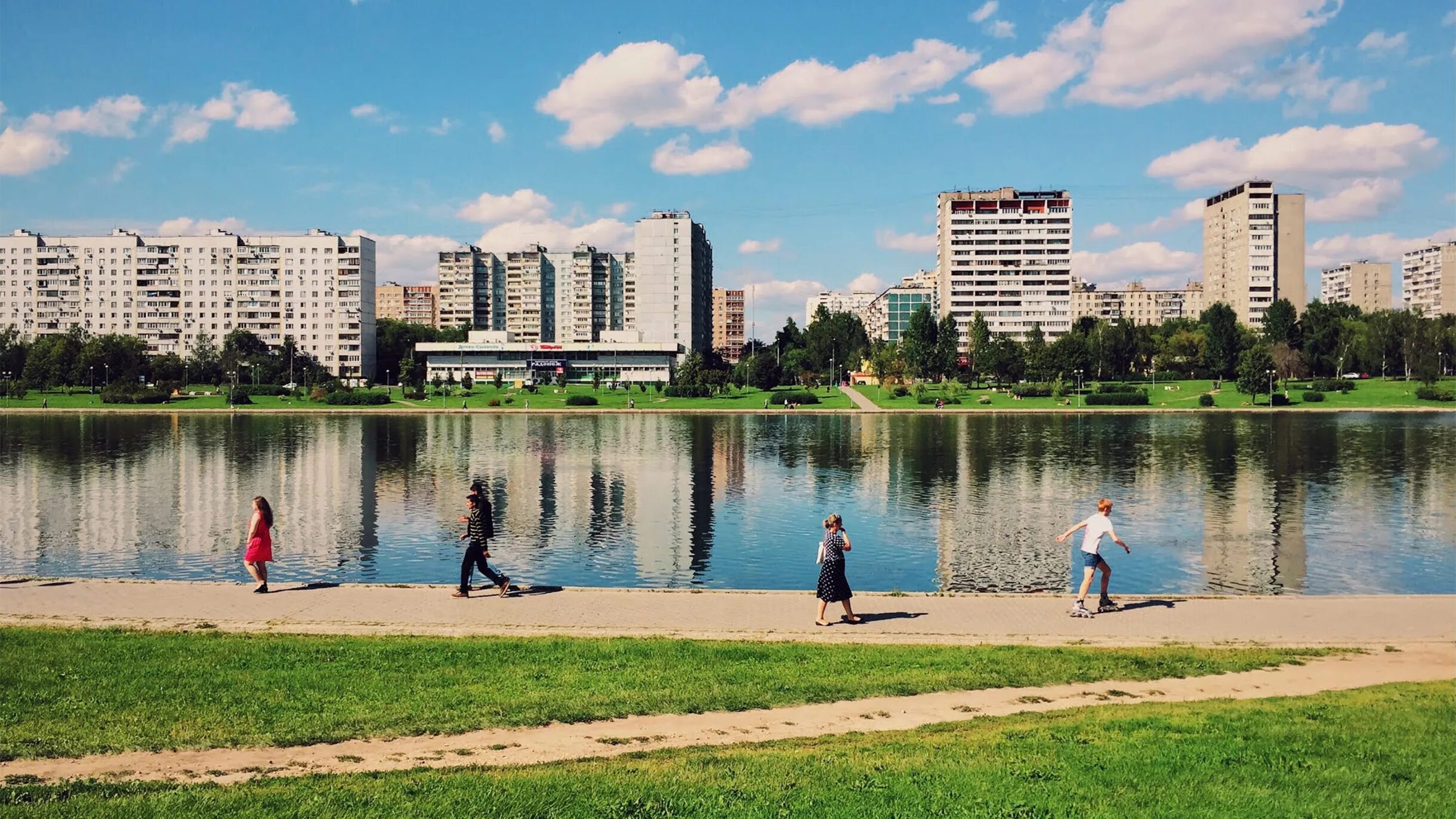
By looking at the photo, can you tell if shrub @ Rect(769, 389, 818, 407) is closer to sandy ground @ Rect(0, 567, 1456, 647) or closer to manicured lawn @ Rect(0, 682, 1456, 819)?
sandy ground @ Rect(0, 567, 1456, 647)

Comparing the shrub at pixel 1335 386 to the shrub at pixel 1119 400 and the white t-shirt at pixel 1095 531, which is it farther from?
the white t-shirt at pixel 1095 531

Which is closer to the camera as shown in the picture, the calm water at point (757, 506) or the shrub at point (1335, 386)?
the calm water at point (757, 506)

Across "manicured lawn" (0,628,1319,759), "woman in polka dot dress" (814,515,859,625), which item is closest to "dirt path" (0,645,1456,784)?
"manicured lawn" (0,628,1319,759)

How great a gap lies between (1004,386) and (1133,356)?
32103mm

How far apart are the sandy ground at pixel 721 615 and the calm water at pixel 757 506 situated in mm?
4537

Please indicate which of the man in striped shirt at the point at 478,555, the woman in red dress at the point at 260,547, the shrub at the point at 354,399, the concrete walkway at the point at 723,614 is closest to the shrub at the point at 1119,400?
the shrub at the point at 354,399

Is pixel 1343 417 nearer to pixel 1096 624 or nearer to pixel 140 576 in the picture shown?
pixel 1096 624

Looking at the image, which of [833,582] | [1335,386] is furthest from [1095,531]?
[1335,386]

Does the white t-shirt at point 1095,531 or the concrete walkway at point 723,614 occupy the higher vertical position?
the white t-shirt at point 1095,531

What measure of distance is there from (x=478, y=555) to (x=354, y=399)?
11682 centimetres

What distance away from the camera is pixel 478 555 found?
21.0m

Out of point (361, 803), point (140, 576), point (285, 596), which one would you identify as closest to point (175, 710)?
point (361, 803)

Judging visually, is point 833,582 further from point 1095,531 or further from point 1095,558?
point 1095,531

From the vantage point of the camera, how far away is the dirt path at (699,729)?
10484mm
